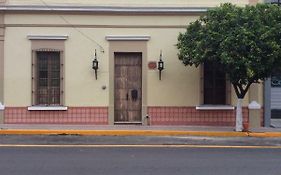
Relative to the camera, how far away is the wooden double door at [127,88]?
758 inches

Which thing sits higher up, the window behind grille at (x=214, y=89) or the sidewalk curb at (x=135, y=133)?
the window behind grille at (x=214, y=89)

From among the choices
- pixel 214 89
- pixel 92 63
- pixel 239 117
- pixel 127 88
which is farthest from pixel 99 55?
pixel 239 117

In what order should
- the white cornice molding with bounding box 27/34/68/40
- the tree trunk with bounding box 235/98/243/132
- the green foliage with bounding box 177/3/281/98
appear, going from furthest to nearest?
the white cornice molding with bounding box 27/34/68/40
the tree trunk with bounding box 235/98/243/132
the green foliage with bounding box 177/3/281/98

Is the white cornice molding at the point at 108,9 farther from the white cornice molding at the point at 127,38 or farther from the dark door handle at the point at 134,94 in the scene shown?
the dark door handle at the point at 134,94

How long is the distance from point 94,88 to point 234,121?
16.0ft

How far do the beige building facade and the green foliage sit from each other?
6.94 ft

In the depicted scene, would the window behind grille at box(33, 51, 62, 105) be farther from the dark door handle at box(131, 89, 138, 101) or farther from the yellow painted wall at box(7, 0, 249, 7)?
the dark door handle at box(131, 89, 138, 101)
